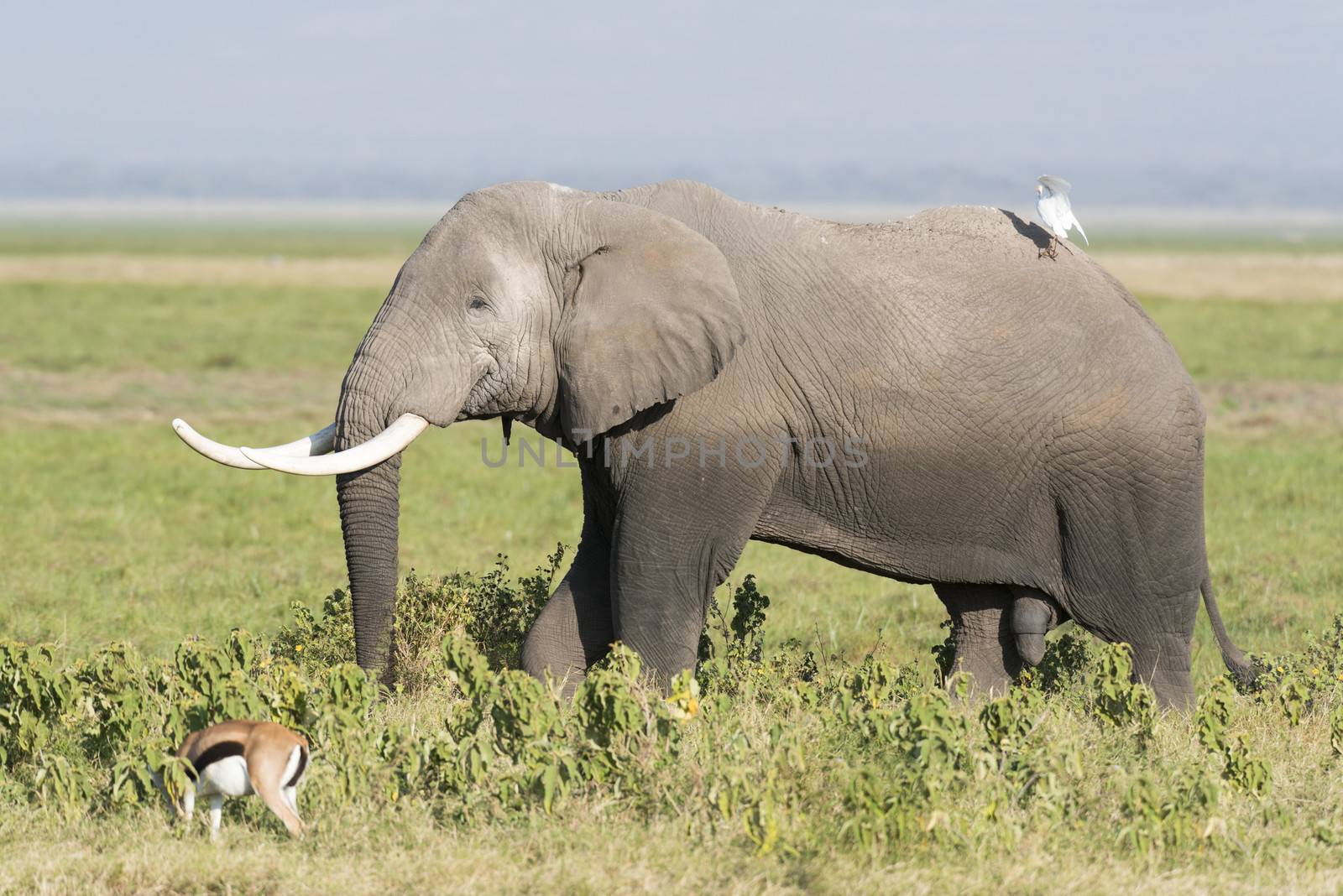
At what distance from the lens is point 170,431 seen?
17.5 metres

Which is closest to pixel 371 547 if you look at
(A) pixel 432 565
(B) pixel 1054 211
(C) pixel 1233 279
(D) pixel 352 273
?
(B) pixel 1054 211

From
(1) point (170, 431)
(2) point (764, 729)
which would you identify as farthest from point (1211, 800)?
(1) point (170, 431)

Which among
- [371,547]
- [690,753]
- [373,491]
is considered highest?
[373,491]

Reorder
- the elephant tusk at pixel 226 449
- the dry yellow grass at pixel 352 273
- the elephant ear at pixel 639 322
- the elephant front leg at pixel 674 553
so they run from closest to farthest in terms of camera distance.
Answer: the elephant tusk at pixel 226 449, the elephant ear at pixel 639 322, the elephant front leg at pixel 674 553, the dry yellow grass at pixel 352 273

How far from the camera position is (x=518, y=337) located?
6.25 m

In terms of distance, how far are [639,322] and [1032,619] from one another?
217 centimetres

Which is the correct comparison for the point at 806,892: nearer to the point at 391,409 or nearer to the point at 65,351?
the point at 391,409

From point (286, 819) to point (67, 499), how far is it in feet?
29.6

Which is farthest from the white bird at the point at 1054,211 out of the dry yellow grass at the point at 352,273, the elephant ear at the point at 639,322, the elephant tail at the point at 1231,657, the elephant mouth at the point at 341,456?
the dry yellow grass at the point at 352,273

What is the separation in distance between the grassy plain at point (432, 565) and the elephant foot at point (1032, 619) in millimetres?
672

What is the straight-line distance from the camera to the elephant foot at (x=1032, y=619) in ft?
22.4

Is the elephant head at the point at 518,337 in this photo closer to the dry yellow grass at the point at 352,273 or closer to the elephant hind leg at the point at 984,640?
the elephant hind leg at the point at 984,640

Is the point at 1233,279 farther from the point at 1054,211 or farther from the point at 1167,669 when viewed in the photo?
the point at 1054,211

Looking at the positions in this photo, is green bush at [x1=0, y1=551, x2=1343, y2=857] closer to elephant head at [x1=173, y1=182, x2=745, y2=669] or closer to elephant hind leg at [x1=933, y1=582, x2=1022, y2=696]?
elephant hind leg at [x1=933, y1=582, x2=1022, y2=696]
